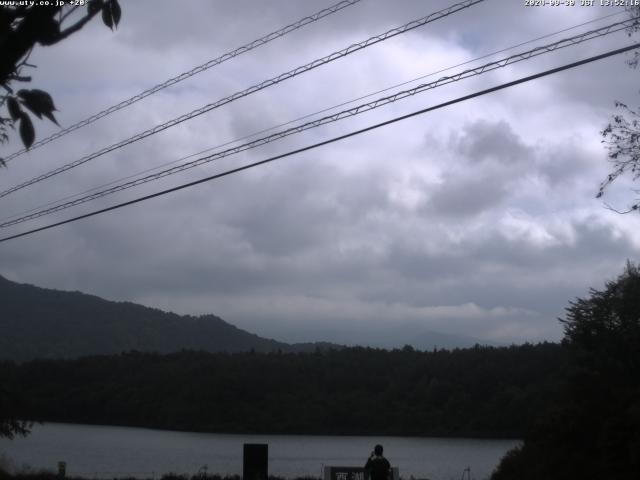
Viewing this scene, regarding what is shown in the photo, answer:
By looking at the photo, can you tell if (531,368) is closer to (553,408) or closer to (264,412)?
(264,412)

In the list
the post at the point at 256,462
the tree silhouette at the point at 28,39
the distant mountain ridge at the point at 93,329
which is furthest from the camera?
the distant mountain ridge at the point at 93,329

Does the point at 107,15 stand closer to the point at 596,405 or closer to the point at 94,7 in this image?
the point at 94,7

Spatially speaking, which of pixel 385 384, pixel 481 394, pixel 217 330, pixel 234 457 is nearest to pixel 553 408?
pixel 234 457

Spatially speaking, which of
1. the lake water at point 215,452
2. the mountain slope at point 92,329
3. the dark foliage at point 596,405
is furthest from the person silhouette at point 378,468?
the mountain slope at point 92,329

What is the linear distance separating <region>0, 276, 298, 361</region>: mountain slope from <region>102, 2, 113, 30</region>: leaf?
117m

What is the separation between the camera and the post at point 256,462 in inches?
778

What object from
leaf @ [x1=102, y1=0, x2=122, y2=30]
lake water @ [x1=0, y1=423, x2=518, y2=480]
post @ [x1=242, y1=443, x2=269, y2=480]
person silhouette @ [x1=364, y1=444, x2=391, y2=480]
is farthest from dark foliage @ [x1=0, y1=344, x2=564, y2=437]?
leaf @ [x1=102, y1=0, x2=122, y2=30]

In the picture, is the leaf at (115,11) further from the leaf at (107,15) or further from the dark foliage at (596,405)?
the dark foliage at (596,405)

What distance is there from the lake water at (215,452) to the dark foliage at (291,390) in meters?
2.46

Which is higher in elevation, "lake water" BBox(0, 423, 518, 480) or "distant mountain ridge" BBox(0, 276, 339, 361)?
"distant mountain ridge" BBox(0, 276, 339, 361)

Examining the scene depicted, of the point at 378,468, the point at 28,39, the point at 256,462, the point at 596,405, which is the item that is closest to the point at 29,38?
the point at 28,39

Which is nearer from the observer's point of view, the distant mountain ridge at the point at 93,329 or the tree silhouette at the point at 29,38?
the tree silhouette at the point at 29,38

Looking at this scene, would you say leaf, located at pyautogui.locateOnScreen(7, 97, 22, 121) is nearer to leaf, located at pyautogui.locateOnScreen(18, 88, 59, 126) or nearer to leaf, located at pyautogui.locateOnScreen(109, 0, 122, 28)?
leaf, located at pyautogui.locateOnScreen(18, 88, 59, 126)

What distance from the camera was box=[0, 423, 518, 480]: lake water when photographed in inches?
1721
